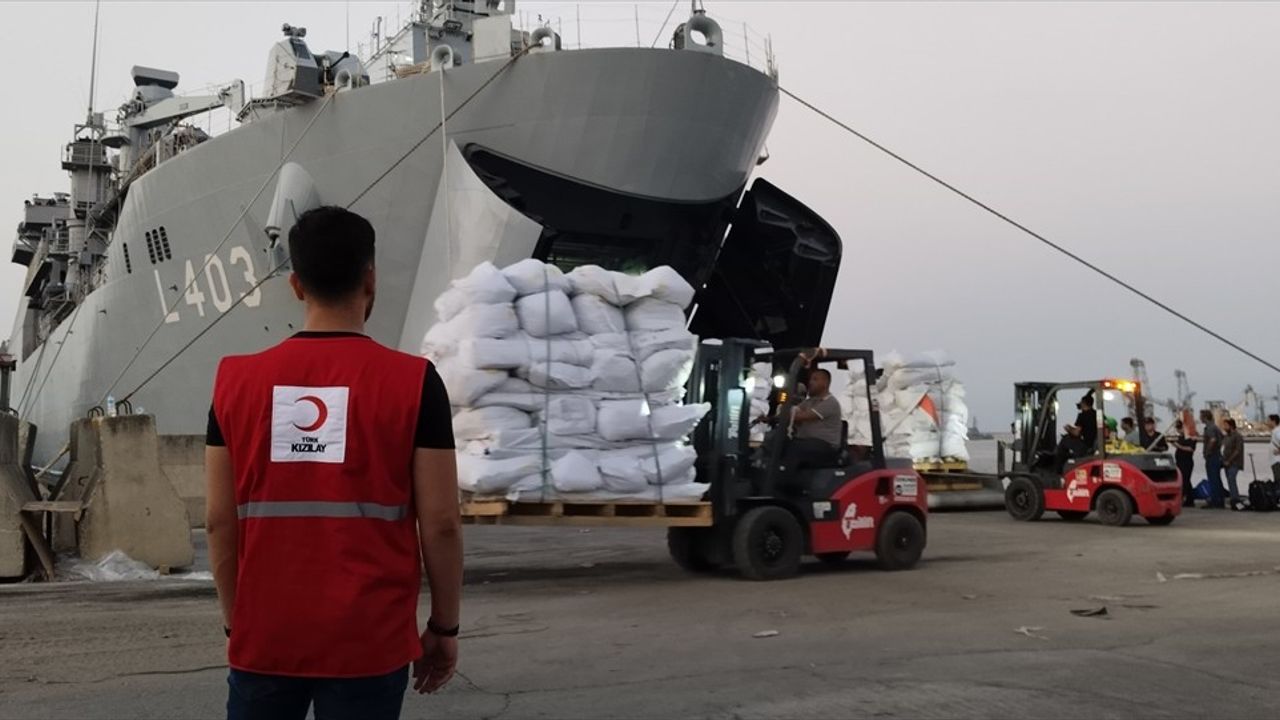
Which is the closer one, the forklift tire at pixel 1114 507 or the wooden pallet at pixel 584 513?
the wooden pallet at pixel 584 513

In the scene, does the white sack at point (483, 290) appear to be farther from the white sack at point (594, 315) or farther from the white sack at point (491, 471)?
the white sack at point (491, 471)

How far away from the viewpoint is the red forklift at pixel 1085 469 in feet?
43.6

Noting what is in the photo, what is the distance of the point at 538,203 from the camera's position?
1485 centimetres

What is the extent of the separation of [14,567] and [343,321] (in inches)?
340

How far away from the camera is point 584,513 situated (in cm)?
811

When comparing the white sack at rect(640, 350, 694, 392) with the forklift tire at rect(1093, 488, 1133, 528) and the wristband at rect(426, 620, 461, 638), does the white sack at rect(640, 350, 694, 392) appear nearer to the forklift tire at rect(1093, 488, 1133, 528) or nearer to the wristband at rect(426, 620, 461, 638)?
the wristband at rect(426, 620, 461, 638)

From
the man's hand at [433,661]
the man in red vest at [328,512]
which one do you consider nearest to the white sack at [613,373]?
the man's hand at [433,661]

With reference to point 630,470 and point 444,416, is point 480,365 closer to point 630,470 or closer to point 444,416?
point 630,470

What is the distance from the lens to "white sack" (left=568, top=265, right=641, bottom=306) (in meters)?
8.48

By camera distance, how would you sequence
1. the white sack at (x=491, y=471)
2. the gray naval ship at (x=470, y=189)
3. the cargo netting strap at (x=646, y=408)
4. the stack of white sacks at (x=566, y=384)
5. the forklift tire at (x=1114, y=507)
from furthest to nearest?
1. the gray naval ship at (x=470, y=189)
2. the forklift tire at (x=1114, y=507)
3. the cargo netting strap at (x=646, y=408)
4. the stack of white sacks at (x=566, y=384)
5. the white sack at (x=491, y=471)

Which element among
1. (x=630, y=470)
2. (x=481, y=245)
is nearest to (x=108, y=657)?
(x=630, y=470)

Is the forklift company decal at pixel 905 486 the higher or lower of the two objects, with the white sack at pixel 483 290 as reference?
lower

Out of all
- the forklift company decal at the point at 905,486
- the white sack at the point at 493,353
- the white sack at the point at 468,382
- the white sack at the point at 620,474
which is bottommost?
the forklift company decal at the point at 905,486

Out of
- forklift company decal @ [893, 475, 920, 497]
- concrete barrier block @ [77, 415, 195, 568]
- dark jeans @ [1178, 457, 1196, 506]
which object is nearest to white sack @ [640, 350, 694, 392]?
forklift company decal @ [893, 475, 920, 497]
